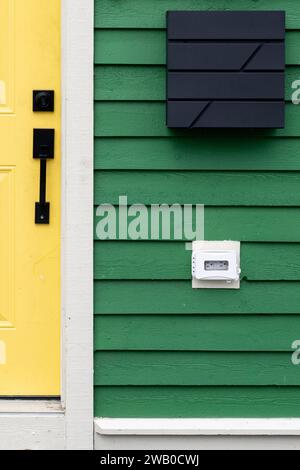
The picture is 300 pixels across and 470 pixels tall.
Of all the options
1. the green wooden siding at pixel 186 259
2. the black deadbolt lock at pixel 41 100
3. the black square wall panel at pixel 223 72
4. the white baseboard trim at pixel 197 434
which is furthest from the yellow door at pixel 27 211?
the black square wall panel at pixel 223 72

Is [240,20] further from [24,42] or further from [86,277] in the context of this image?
[86,277]

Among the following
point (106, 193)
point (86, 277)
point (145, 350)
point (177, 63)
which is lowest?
point (145, 350)

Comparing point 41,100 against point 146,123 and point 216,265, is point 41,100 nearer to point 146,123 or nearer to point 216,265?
point 146,123

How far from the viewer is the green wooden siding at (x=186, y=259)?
330cm

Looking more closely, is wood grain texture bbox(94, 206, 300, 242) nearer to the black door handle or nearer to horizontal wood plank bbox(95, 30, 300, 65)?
the black door handle

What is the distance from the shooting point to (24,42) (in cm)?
344

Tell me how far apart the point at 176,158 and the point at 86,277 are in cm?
63

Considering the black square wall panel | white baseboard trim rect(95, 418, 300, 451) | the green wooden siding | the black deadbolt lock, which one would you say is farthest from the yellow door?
the black square wall panel

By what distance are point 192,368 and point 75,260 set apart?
0.68 m

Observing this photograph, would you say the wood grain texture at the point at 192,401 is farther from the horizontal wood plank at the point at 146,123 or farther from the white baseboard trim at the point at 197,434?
the horizontal wood plank at the point at 146,123

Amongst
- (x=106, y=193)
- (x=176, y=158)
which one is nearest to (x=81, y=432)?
(x=106, y=193)

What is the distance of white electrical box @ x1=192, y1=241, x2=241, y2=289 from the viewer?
330cm

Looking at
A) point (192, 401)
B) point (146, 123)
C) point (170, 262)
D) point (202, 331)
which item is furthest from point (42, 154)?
point (192, 401)

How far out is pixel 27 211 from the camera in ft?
11.3
